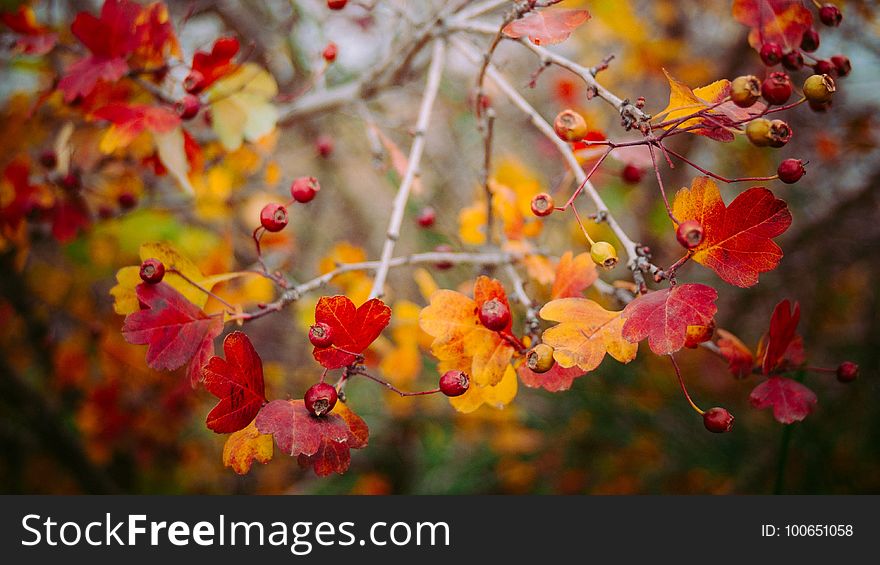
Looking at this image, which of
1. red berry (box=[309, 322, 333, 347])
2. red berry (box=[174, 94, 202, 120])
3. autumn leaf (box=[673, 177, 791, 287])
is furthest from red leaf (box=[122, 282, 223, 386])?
autumn leaf (box=[673, 177, 791, 287])

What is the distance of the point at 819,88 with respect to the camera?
447 mm

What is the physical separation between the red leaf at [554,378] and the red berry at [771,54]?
357 millimetres

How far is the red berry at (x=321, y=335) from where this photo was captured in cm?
48

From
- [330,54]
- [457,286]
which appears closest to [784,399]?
[330,54]

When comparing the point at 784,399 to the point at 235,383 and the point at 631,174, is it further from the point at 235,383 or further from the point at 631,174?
the point at 235,383

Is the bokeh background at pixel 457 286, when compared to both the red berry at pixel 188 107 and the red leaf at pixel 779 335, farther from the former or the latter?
the red leaf at pixel 779 335

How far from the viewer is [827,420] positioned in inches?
50.1

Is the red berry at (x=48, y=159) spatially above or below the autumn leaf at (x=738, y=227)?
above

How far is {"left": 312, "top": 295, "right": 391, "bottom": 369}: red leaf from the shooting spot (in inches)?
19.1

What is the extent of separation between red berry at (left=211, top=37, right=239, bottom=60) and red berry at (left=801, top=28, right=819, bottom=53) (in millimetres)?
596

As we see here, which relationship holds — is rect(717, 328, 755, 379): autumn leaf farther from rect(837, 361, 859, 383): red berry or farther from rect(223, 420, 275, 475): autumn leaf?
rect(223, 420, 275, 475): autumn leaf

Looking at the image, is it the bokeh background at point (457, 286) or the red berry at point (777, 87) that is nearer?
the red berry at point (777, 87)

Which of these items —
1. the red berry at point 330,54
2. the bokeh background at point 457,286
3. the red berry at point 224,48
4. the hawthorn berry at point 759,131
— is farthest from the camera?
the bokeh background at point 457,286

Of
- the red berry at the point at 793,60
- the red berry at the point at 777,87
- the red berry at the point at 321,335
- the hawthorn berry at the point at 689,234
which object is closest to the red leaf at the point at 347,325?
Result: the red berry at the point at 321,335
